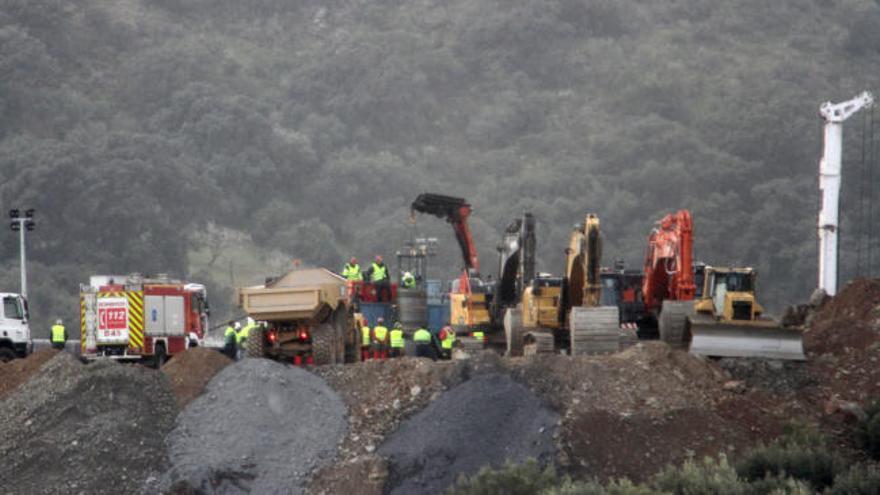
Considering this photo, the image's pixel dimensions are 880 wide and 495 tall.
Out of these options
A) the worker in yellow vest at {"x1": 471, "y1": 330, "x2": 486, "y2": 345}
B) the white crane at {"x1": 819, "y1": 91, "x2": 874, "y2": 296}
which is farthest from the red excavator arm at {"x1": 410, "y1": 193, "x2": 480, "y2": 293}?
the white crane at {"x1": 819, "y1": 91, "x2": 874, "y2": 296}

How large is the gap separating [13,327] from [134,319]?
2.86 meters

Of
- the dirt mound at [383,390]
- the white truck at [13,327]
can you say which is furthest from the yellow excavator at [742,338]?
the white truck at [13,327]

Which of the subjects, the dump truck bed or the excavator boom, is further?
the excavator boom

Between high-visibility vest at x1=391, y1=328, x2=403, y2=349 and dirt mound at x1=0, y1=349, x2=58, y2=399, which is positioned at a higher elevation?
high-visibility vest at x1=391, y1=328, x2=403, y2=349

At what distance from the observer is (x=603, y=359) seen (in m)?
25.6

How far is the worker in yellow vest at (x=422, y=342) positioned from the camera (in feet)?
113

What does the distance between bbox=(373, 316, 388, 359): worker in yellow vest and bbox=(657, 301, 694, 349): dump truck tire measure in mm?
7713

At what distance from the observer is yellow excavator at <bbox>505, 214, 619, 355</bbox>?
28.0 m

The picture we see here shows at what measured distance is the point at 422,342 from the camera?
3525cm

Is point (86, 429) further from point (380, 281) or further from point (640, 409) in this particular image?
point (380, 281)

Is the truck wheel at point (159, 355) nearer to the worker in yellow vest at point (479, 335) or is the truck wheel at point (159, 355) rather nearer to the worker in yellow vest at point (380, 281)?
the worker in yellow vest at point (380, 281)

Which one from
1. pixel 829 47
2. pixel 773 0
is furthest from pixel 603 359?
→ pixel 773 0

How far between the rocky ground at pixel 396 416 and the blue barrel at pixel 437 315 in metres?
12.8

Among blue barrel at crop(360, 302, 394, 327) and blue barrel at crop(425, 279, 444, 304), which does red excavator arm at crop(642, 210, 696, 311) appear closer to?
blue barrel at crop(360, 302, 394, 327)
